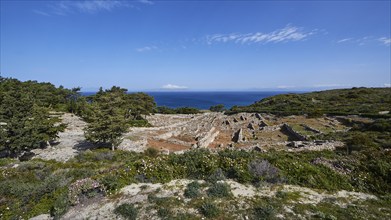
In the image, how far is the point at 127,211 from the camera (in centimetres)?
711

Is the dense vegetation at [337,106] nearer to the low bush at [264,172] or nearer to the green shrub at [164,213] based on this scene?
the low bush at [264,172]

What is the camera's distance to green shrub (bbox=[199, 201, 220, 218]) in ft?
22.7

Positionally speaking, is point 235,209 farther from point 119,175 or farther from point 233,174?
point 119,175

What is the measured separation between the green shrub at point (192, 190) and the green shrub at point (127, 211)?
6.39 ft

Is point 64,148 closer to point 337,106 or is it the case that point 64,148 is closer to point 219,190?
point 219,190

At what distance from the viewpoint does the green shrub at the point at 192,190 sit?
802cm

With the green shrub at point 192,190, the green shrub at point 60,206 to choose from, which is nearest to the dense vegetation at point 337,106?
the green shrub at point 192,190

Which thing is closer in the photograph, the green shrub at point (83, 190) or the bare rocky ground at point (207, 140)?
the green shrub at point (83, 190)

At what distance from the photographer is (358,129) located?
2880 centimetres

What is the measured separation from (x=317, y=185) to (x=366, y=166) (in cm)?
323

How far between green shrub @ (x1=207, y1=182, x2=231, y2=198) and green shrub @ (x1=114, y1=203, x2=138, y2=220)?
9.10 ft

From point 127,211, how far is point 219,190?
3.40 metres

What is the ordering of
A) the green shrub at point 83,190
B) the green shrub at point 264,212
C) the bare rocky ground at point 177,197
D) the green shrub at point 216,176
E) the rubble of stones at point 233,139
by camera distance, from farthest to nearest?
1. the rubble of stones at point 233,139
2. the green shrub at point 216,176
3. the green shrub at point 83,190
4. the bare rocky ground at point 177,197
5. the green shrub at point 264,212

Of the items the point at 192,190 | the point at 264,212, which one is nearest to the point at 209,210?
the point at 192,190
